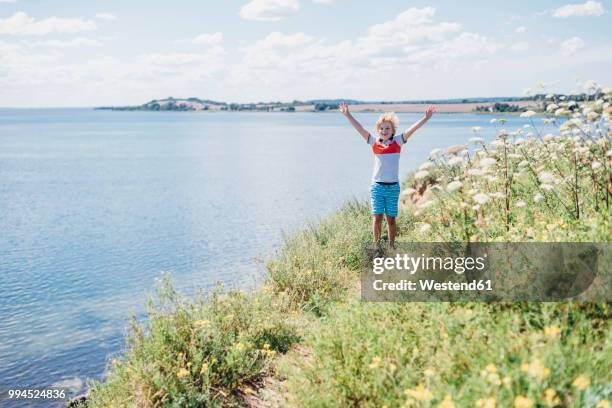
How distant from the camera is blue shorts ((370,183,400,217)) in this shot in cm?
758

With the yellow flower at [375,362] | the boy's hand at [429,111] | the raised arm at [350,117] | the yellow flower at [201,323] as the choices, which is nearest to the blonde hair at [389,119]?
the raised arm at [350,117]

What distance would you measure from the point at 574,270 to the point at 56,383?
916 centimetres

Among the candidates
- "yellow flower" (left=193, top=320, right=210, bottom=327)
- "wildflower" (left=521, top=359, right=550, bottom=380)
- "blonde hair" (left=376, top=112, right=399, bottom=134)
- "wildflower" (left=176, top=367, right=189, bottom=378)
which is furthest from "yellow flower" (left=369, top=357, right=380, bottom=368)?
"blonde hair" (left=376, top=112, right=399, bottom=134)

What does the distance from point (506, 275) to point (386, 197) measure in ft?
11.3

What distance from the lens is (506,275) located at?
4.27 metres

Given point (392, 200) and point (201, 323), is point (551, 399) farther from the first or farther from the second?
point (392, 200)

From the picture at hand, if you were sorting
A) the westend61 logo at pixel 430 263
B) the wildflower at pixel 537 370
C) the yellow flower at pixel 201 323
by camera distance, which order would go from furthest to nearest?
the yellow flower at pixel 201 323
the westend61 logo at pixel 430 263
the wildflower at pixel 537 370

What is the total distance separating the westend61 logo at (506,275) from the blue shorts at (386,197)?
204cm

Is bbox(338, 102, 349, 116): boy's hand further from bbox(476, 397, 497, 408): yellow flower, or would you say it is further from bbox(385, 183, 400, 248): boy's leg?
bbox(476, 397, 497, 408): yellow flower

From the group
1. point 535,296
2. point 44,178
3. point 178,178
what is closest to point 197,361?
point 535,296

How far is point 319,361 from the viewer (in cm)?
443

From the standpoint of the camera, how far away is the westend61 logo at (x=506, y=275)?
394cm

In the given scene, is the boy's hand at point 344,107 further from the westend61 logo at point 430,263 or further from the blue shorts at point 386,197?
the westend61 logo at point 430,263

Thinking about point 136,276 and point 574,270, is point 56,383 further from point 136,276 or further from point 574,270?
point 574,270
